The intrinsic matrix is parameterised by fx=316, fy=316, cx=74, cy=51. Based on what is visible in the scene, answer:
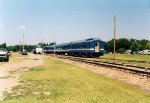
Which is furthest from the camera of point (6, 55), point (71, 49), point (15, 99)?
point (71, 49)

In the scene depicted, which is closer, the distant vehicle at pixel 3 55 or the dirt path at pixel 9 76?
the dirt path at pixel 9 76

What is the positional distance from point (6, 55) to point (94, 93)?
1216 inches

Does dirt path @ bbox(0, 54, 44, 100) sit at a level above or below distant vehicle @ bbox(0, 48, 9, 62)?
below

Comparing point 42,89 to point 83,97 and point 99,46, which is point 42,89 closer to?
point 83,97

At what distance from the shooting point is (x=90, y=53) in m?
58.7

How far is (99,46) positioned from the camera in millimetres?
59469

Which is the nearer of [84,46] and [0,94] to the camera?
[0,94]

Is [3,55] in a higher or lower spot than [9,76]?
higher

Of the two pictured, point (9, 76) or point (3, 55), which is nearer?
point (9, 76)

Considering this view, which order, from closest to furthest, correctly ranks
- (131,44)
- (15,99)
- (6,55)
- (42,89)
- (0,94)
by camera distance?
(15,99) < (0,94) < (42,89) < (6,55) < (131,44)

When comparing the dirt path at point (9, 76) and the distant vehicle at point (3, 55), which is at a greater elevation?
the distant vehicle at point (3, 55)

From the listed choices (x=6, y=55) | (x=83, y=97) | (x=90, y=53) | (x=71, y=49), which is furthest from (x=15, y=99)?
(x=71, y=49)

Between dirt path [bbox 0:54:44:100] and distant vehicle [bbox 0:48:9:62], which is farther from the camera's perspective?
distant vehicle [bbox 0:48:9:62]

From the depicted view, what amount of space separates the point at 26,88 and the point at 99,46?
45.1 meters
